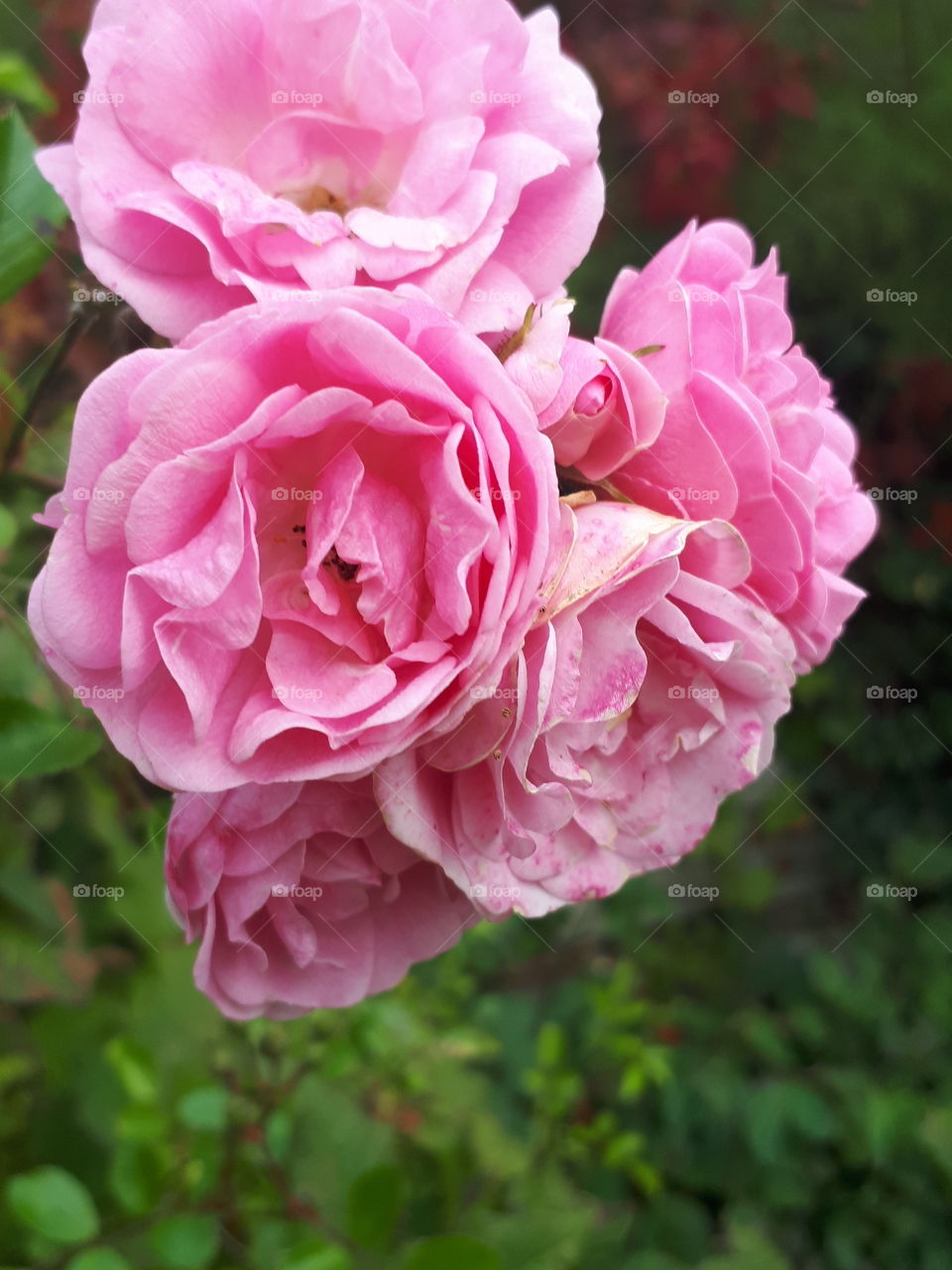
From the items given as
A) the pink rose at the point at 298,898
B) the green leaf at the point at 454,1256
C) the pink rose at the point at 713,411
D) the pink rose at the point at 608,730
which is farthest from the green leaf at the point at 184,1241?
the pink rose at the point at 713,411

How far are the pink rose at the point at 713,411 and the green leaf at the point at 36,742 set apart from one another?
278 mm

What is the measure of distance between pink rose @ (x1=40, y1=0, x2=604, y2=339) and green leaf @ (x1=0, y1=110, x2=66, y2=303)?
127 mm

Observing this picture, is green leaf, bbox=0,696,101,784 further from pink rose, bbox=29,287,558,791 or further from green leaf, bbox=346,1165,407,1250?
green leaf, bbox=346,1165,407,1250

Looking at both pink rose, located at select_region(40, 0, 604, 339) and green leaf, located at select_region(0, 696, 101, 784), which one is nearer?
pink rose, located at select_region(40, 0, 604, 339)

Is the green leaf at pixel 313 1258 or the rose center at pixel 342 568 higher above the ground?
the rose center at pixel 342 568

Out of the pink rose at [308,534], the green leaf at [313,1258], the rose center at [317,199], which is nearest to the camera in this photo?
the pink rose at [308,534]

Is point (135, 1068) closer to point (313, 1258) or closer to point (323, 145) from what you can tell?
point (313, 1258)

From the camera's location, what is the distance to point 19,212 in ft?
1.65

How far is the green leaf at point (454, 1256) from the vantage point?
555 millimetres

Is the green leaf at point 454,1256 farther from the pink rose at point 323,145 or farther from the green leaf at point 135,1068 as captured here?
the pink rose at point 323,145

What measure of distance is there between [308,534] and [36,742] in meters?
0.23

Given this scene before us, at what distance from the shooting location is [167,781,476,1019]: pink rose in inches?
14.7

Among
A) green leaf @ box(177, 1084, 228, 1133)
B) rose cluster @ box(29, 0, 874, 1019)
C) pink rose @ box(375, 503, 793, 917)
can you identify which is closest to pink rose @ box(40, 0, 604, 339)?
rose cluster @ box(29, 0, 874, 1019)

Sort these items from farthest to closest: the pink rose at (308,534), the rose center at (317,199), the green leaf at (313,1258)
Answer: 1. the green leaf at (313,1258)
2. the rose center at (317,199)
3. the pink rose at (308,534)
